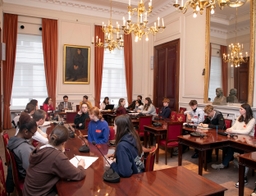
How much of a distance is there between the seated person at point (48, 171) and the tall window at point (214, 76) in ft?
19.6

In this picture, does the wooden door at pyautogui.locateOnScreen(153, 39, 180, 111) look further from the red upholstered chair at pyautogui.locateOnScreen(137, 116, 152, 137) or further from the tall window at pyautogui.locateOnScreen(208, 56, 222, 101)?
the red upholstered chair at pyautogui.locateOnScreen(137, 116, 152, 137)

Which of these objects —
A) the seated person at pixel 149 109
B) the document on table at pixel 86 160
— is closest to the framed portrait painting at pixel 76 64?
the seated person at pixel 149 109

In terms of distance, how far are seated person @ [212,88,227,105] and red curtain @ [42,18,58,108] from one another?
20.3 feet

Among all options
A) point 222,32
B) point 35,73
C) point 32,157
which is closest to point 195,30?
point 222,32

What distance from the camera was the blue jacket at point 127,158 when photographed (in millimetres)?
1985

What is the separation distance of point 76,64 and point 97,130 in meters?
6.30

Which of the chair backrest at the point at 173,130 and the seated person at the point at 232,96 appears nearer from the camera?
the chair backrest at the point at 173,130

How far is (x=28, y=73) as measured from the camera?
8.78m

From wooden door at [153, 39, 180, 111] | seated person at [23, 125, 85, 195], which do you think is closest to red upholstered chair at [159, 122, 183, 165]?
seated person at [23, 125, 85, 195]

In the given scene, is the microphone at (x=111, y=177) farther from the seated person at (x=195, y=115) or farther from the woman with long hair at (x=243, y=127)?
the seated person at (x=195, y=115)

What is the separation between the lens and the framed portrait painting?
30.1ft

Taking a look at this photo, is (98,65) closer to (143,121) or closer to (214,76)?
(143,121)

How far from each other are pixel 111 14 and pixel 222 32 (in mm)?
5206

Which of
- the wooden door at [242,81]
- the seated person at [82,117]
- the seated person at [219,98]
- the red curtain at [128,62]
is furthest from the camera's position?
the red curtain at [128,62]
